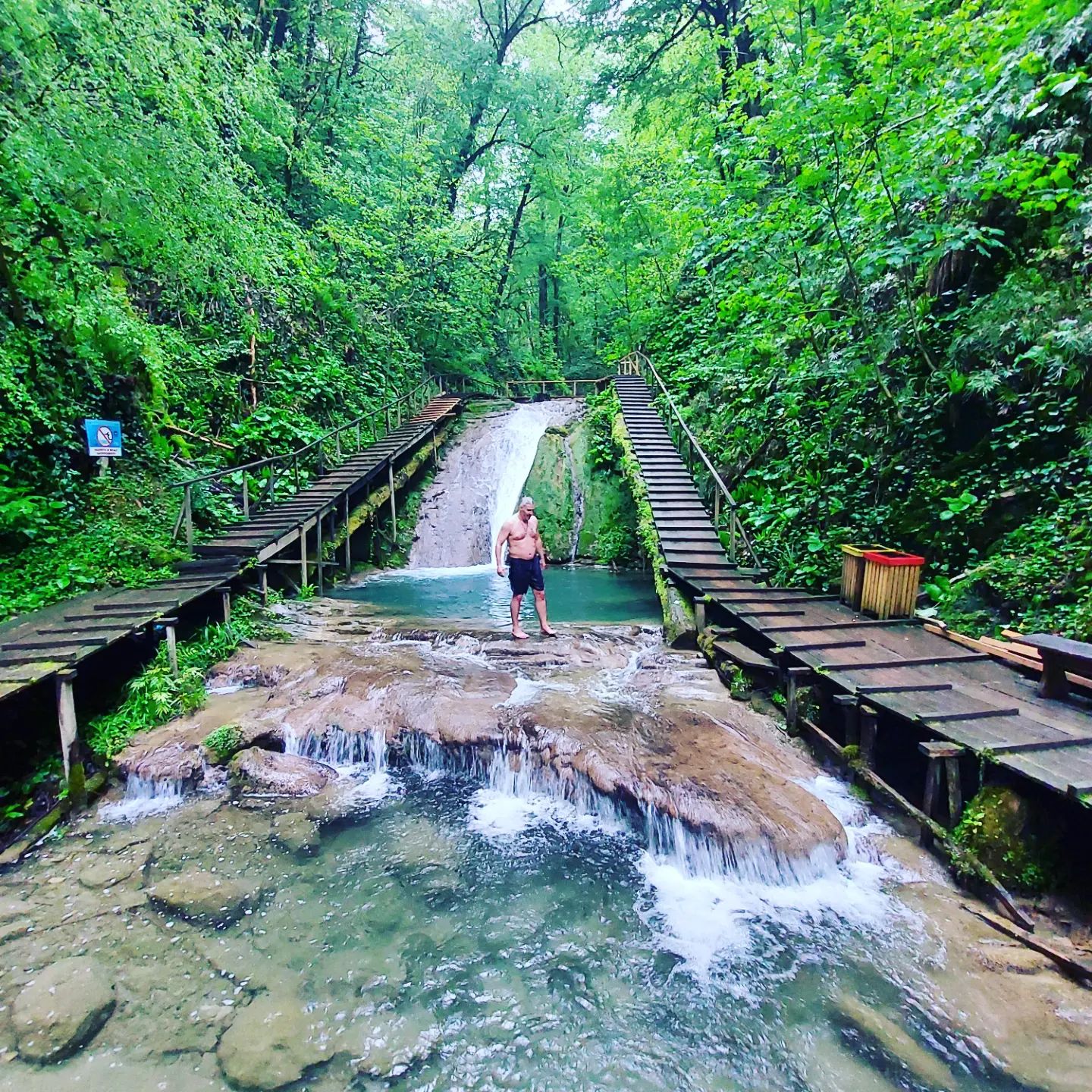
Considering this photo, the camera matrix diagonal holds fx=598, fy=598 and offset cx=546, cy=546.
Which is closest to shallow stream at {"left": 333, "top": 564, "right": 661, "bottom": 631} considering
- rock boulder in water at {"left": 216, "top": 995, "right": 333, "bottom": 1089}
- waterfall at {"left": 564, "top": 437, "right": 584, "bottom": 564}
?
waterfall at {"left": 564, "top": 437, "right": 584, "bottom": 564}

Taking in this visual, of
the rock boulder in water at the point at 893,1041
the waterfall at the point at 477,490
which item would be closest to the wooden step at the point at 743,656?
the rock boulder in water at the point at 893,1041

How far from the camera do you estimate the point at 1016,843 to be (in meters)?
3.90

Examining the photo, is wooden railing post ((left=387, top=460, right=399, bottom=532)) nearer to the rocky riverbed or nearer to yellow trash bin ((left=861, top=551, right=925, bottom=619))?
the rocky riverbed

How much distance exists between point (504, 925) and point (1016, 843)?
11.2 ft

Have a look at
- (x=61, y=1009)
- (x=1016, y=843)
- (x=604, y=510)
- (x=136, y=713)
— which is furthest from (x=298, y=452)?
(x=1016, y=843)

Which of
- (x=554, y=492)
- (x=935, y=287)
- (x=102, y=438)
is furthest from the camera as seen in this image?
(x=554, y=492)

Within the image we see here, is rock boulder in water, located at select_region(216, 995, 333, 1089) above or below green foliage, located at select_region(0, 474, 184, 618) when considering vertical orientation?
below

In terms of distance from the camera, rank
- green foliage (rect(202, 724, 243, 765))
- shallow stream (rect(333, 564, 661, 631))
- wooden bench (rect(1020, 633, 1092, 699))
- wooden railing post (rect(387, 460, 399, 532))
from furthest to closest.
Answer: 1. wooden railing post (rect(387, 460, 399, 532))
2. shallow stream (rect(333, 564, 661, 631))
3. green foliage (rect(202, 724, 243, 765))
4. wooden bench (rect(1020, 633, 1092, 699))

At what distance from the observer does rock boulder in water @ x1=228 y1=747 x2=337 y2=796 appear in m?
5.50

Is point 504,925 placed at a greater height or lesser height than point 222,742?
lesser

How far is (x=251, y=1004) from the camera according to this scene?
340 cm

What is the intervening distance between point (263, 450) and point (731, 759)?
12311mm

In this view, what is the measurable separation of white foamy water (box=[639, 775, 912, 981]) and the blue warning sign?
9.19m

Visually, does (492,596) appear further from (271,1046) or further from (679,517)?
(271,1046)
